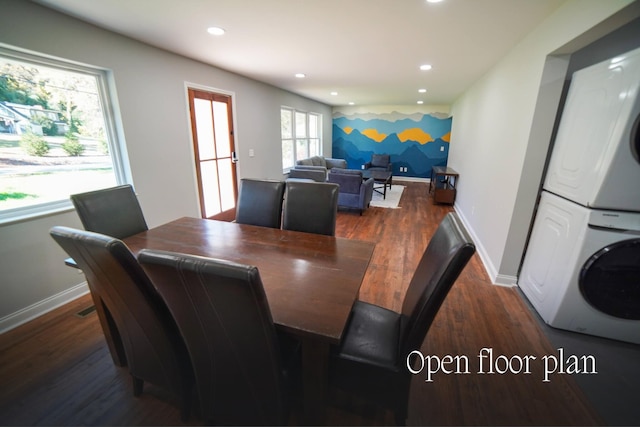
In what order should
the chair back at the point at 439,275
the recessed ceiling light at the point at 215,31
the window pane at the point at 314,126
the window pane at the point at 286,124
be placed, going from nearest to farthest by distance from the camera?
the chair back at the point at 439,275 < the recessed ceiling light at the point at 215,31 < the window pane at the point at 286,124 < the window pane at the point at 314,126

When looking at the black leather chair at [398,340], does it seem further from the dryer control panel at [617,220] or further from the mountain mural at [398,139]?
the mountain mural at [398,139]

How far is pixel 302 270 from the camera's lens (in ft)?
4.42

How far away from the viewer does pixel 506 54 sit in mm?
2885

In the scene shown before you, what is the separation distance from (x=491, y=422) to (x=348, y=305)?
1033mm

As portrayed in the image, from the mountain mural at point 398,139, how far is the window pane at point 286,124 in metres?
3.14

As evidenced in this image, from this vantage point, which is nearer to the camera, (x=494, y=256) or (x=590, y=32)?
(x=590, y=32)

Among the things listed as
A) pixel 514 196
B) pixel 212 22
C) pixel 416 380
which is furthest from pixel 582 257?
pixel 212 22

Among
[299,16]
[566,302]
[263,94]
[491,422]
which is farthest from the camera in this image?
[263,94]

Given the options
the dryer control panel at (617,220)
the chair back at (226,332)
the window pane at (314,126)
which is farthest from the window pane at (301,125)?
the chair back at (226,332)

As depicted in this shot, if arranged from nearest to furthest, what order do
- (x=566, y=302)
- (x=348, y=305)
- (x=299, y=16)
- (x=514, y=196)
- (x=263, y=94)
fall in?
(x=348, y=305) → (x=566, y=302) → (x=299, y=16) → (x=514, y=196) → (x=263, y=94)

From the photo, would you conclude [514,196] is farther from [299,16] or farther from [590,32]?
[299,16]

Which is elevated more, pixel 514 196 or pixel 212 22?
pixel 212 22

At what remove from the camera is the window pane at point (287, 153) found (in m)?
6.00

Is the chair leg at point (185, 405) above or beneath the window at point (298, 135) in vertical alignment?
beneath
